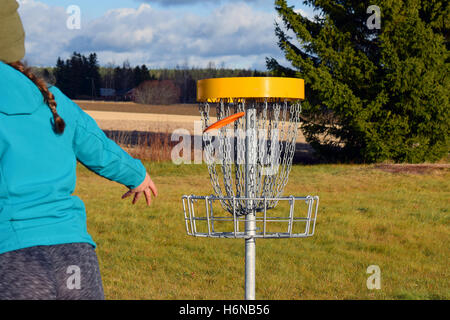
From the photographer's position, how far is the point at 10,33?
181cm

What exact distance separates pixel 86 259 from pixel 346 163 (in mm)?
16576

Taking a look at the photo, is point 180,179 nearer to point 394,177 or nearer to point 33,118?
point 394,177

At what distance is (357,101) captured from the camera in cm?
1593

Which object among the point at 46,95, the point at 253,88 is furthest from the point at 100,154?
the point at 253,88

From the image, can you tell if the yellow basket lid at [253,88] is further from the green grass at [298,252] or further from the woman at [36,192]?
the green grass at [298,252]

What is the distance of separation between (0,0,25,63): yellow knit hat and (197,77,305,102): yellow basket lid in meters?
1.51

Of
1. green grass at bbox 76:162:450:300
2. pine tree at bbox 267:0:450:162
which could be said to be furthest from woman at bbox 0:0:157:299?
pine tree at bbox 267:0:450:162

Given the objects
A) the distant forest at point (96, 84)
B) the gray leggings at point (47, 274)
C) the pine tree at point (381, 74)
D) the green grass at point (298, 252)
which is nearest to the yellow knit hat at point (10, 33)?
the gray leggings at point (47, 274)

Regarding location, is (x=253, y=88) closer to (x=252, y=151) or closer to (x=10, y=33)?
(x=252, y=151)

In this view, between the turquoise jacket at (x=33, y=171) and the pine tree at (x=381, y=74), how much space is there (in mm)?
14342

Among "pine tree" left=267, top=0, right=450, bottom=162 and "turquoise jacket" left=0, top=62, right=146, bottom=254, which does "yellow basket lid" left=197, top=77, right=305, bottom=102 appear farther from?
"pine tree" left=267, top=0, right=450, bottom=162

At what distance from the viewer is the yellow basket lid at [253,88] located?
312 centimetres

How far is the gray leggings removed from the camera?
168 cm
